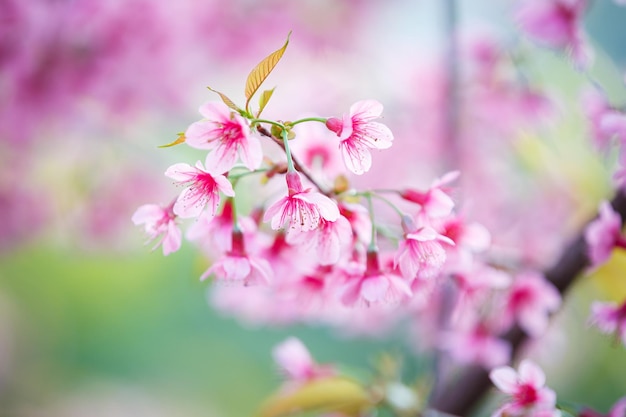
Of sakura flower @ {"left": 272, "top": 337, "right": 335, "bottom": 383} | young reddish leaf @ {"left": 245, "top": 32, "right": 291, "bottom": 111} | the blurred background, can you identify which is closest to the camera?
young reddish leaf @ {"left": 245, "top": 32, "right": 291, "bottom": 111}

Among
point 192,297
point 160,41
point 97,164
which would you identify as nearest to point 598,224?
point 160,41

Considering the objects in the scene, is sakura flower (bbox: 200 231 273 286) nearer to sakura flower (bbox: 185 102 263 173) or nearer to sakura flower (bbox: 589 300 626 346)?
sakura flower (bbox: 185 102 263 173)

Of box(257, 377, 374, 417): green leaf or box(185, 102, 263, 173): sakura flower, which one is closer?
box(185, 102, 263, 173): sakura flower

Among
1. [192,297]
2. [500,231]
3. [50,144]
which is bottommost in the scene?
[500,231]

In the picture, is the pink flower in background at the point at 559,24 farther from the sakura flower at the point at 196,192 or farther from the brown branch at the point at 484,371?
the sakura flower at the point at 196,192

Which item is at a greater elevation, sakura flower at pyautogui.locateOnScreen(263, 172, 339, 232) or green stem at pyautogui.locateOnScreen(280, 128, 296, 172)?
green stem at pyautogui.locateOnScreen(280, 128, 296, 172)

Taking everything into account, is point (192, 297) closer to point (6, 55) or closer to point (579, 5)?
point (6, 55)

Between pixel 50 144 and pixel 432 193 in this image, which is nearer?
pixel 432 193

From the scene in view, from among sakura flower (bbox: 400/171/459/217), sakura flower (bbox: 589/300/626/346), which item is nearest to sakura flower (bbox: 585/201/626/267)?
sakura flower (bbox: 589/300/626/346)
